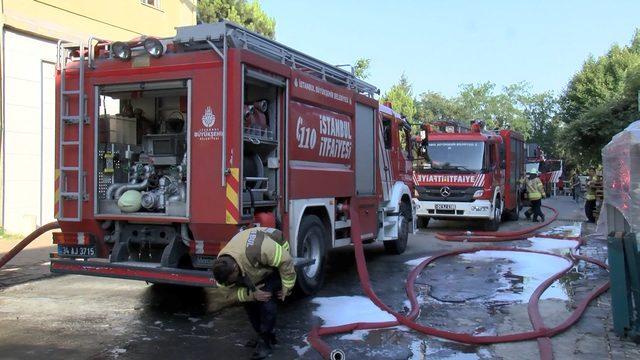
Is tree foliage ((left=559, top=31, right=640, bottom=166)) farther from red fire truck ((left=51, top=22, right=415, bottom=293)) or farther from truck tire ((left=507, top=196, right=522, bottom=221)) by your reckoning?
red fire truck ((left=51, top=22, right=415, bottom=293))

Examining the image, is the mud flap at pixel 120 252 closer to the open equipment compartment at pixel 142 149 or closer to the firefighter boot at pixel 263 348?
the open equipment compartment at pixel 142 149

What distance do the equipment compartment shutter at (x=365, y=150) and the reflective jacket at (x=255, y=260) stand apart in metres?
4.03

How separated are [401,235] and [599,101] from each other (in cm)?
2083

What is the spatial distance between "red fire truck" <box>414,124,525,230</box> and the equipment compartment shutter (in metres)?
5.55

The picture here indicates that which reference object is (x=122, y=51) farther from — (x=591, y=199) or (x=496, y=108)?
(x=496, y=108)

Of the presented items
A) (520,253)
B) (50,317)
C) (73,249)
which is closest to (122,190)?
(73,249)

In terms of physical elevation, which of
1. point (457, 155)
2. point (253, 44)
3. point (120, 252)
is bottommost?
point (120, 252)

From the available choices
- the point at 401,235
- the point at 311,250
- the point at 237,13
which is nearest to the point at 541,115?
the point at 237,13

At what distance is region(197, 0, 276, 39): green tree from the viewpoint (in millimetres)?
24438

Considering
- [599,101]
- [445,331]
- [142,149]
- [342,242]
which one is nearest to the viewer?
[445,331]

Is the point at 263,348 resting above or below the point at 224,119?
below

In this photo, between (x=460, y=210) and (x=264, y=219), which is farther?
(x=460, y=210)

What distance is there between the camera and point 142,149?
710 cm

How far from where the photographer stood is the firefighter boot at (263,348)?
4949 mm
